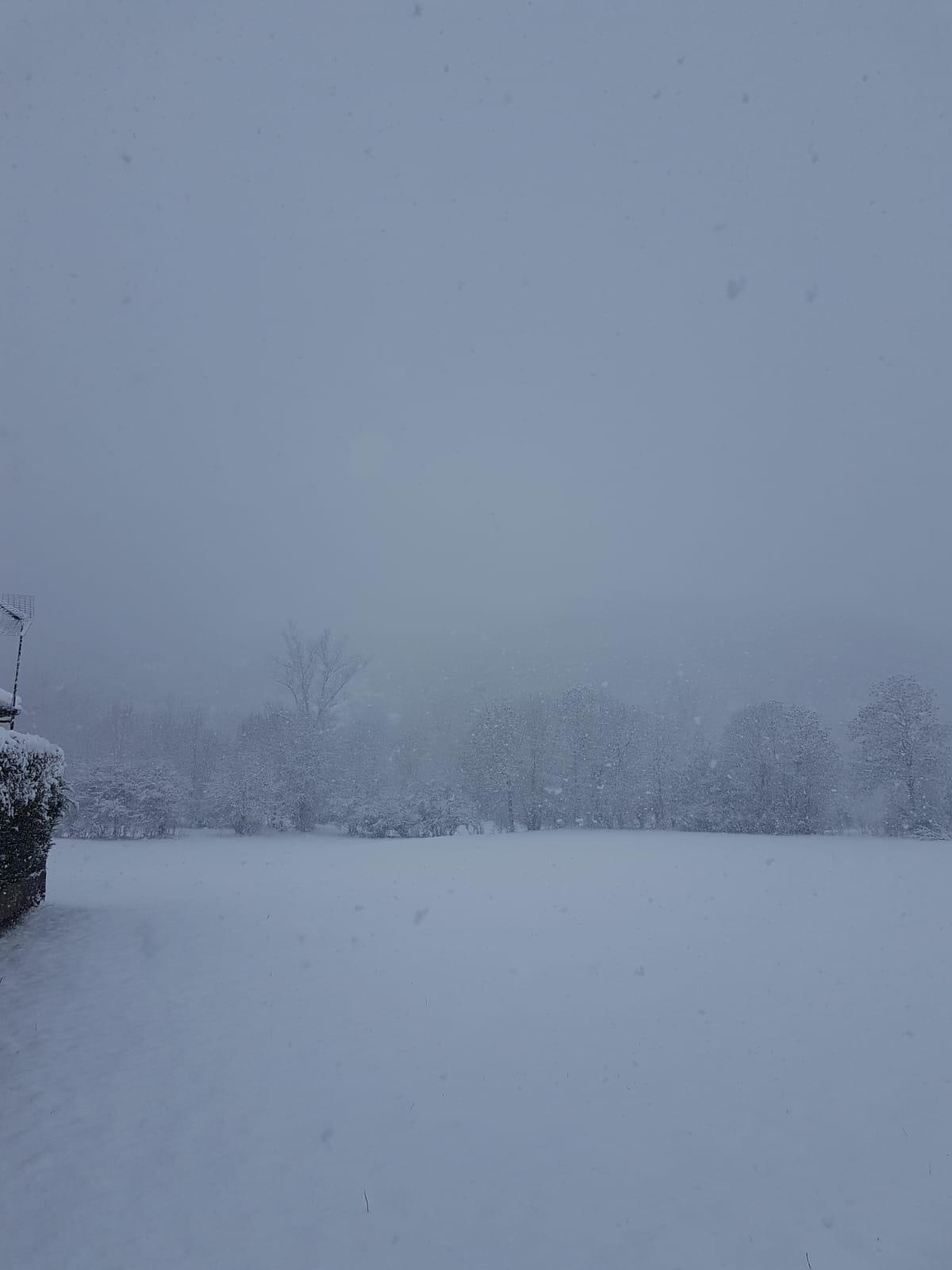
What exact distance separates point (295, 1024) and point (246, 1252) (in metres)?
3.21

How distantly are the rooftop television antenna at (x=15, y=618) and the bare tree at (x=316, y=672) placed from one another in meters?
24.5

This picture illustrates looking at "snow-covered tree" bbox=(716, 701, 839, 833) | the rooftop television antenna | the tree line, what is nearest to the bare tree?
the tree line

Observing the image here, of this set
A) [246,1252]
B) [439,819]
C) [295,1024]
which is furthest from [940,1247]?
[439,819]

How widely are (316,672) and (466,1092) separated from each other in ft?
121

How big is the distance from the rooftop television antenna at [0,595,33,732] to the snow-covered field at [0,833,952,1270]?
4645 mm

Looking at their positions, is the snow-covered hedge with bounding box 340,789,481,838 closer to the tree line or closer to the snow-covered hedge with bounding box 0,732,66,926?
the tree line

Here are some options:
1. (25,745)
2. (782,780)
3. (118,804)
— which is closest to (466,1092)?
(25,745)

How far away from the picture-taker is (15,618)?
40.5 feet

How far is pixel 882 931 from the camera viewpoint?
11.3 meters

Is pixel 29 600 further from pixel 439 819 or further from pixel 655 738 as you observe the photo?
pixel 655 738

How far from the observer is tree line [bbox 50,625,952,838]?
33.6 metres

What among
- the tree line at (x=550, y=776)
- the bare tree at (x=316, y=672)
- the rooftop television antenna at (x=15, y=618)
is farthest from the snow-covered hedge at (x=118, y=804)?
the rooftop television antenna at (x=15, y=618)

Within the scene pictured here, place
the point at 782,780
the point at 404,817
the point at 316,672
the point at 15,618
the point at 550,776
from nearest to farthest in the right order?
the point at 15,618 → the point at 404,817 → the point at 782,780 → the point at 316,672 → the point at 550,776

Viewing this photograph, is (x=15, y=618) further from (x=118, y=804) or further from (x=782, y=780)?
(x=782, y=780)
